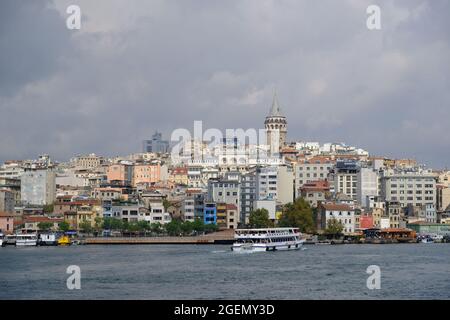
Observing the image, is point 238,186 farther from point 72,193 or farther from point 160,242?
point 72,193

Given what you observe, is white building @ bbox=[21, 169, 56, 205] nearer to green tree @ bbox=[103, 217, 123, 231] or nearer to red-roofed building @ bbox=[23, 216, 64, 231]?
red-roofed building @ bbox=[23, 216, 64, 231]

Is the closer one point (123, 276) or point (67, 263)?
point (123, 276)

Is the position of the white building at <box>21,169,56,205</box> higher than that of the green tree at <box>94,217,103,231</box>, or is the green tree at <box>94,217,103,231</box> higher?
the white building at <box>21,169,56,205</box>

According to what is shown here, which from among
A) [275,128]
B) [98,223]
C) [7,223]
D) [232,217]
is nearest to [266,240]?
[232,217]

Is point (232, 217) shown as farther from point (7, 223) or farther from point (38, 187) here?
point (38, 187)

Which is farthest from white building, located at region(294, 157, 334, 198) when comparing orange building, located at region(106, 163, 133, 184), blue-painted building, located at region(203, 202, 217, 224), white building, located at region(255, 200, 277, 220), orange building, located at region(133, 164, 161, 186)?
orange building, located at region(106, 163, 133, 184)
